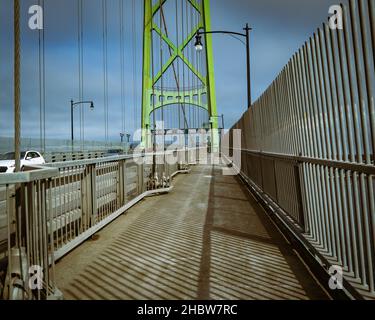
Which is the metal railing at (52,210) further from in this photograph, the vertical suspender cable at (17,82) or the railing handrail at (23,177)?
the vertical suspender cable at (17,82)

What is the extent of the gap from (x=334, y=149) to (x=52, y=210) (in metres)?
2.68

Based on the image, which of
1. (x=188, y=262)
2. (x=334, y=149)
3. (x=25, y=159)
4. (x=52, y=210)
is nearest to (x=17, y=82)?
(x=52, y=210)

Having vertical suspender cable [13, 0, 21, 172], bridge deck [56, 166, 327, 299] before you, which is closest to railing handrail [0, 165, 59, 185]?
vertical suspender cable [13, 0, 21, 172]

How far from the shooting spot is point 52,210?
124 inches

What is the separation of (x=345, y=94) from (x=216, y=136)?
31.1 metres

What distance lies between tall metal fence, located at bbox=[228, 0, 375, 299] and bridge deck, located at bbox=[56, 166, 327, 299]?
408 mm

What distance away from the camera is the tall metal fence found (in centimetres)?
219

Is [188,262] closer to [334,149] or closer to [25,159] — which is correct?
[334,149]

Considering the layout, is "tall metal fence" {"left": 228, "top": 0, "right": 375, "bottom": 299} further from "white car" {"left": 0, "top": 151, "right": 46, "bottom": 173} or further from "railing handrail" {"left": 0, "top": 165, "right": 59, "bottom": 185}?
"white car" {"left": 0, "top": 151, "right": 46, "bottom": 173}

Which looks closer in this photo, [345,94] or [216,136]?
[345,94]

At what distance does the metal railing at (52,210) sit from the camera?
2.26m

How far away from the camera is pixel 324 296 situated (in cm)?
254
